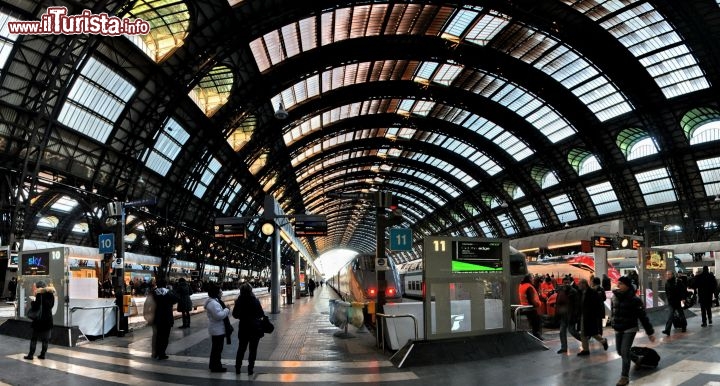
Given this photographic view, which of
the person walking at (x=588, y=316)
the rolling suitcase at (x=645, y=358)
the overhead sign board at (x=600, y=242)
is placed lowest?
the rolling suitcase at (x=645, y=358)

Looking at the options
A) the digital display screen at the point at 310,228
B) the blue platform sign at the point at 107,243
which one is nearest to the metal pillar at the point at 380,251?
the blue platform sign at the point at 107,243

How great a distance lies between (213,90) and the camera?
35.3 m

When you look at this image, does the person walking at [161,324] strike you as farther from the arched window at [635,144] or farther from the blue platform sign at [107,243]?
the arched window at [635,144]

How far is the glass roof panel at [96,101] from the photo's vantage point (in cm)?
2645

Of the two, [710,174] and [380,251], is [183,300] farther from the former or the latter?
[710,174]

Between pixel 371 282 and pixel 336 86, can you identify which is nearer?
Answer: pixel 371 282

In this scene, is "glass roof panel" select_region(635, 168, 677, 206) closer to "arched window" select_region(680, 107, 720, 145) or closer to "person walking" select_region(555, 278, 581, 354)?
"arched window" select_region(680, 107, 720, 145)

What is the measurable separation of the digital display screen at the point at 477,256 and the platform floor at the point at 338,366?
210 cm

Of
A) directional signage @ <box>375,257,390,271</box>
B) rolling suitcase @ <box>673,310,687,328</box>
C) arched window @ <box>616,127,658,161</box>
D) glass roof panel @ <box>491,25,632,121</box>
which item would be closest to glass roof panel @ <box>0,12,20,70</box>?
directional signage @ <box>375,257,390,271</box>

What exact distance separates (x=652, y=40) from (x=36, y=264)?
38.0 meters

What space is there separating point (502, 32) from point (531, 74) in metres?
6.53

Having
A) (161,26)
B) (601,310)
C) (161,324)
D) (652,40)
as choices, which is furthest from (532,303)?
(652,40)

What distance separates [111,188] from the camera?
105 ft

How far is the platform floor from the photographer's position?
30.1ft
